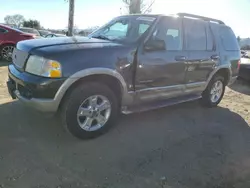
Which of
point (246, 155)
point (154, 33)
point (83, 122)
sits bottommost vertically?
point (246, 155)

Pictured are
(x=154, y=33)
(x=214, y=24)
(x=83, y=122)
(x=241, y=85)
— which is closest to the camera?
(x=83, y=122)

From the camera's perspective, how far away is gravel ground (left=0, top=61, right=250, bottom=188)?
3.23 m

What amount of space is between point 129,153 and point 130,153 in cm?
1

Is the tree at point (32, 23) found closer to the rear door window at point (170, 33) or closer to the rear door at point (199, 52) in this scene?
the rear door at point (199, 52)

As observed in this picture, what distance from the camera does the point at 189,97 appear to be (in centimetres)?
560

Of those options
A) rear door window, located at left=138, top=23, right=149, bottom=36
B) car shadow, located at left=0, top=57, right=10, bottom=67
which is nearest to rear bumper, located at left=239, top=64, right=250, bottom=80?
rear door window, located at left=138, top=23, right=149, bottom=36

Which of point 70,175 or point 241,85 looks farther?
point 241,85

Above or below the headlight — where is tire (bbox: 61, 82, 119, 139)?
below

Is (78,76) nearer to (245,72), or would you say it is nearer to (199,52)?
(199,52)

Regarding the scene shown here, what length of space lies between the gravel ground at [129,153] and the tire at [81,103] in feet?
0.48

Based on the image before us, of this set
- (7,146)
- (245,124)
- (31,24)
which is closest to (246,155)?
(245,124)

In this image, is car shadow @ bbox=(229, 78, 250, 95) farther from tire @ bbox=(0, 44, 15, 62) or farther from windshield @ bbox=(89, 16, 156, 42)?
tire @ bbox=(0, 44, 15, 62)

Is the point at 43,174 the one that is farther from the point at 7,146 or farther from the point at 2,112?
the point at 2,112

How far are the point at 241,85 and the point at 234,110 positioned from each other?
3578 millimetres
